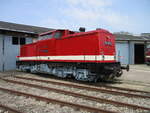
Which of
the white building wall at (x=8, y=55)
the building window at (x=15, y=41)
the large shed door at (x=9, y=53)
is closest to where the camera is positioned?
the white building wall at (x=8, y=55)

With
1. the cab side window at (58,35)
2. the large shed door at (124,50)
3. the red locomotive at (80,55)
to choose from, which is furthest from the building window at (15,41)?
the large shed door at (124,50)

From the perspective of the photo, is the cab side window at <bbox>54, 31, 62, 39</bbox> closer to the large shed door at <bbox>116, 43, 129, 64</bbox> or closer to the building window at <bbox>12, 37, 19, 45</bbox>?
the building window at <bbox>12, 37, 19, 45</bbox>

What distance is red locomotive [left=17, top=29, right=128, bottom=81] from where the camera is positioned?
8.10 meters

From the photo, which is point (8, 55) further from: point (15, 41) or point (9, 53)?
point (15, 41)

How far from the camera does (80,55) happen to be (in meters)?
8.67

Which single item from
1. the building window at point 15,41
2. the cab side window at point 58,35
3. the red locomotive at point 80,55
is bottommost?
the red locomotive at point 80,55

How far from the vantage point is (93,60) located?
26.5 ft

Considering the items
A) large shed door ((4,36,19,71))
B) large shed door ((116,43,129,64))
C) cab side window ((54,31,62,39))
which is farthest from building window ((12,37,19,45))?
large shed door ((116,43,129,64))

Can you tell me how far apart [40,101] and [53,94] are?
984mm

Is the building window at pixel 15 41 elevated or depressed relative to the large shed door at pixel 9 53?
elevated

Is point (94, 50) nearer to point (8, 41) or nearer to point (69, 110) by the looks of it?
point (69, 110)

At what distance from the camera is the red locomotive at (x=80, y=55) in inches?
319

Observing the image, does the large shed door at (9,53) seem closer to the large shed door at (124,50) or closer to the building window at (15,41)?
the building window at (15,41)

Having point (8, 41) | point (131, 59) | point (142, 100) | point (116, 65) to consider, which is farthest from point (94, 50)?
point (131, 59)
